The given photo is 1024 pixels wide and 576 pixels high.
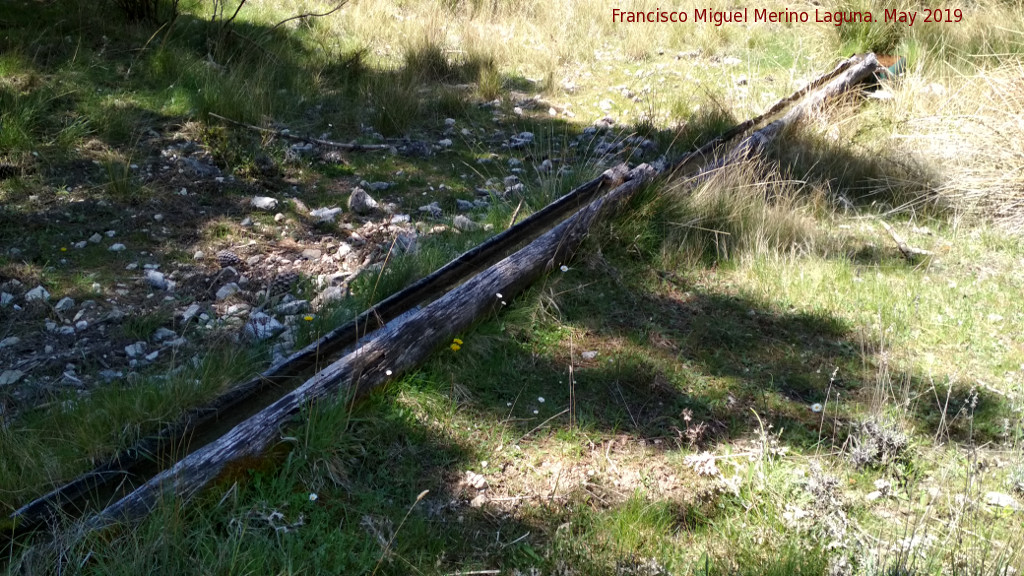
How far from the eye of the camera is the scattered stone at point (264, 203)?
451 cm

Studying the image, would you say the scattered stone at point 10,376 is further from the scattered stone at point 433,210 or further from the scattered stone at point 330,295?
the scattered stone at point 433,210

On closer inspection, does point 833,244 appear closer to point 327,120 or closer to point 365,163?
point 365,163

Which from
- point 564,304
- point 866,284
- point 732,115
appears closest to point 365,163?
point 564,304

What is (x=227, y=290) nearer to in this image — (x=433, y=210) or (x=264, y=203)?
(x=264, y=203)

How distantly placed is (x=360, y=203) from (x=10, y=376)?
6.80ft

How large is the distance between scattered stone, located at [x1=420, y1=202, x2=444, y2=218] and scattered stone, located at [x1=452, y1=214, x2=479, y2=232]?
27 centimetres

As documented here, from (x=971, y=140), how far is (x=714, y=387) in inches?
129

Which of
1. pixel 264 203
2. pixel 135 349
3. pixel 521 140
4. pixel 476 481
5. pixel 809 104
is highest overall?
pixel 809 104

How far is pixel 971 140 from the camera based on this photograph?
16.9ft

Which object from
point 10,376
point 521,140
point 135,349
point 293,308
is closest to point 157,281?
point 135,349

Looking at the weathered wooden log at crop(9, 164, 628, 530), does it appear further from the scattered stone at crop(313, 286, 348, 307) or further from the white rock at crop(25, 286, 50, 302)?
the white rock at crop(25, 286, 50, 302)

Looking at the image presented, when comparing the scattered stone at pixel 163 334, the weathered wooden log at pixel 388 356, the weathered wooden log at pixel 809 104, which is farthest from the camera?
the weathered wooden log at pixel 809 104

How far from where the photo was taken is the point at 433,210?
4.66m

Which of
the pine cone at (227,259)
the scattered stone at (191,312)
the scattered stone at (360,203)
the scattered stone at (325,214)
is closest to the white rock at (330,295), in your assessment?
the scattered stone at (191,312)
